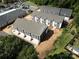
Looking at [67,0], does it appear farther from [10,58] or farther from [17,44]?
[10,58]

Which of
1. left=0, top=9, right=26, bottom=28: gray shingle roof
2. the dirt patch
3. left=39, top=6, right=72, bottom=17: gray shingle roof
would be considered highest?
left=39, top=6, right=72, bottom=17: gray shingle roof

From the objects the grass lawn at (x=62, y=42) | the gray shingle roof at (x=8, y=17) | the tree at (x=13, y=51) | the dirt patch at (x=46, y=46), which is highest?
the tree at (x=13, y=51)

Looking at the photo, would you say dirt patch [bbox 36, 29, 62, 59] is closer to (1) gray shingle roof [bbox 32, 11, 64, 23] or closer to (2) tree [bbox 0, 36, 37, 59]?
(1) gray shingle roof [bbox 32, 11, 64, 23]

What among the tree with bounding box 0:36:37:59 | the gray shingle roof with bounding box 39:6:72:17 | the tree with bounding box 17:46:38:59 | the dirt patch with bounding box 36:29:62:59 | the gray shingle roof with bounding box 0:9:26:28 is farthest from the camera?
the gray shingle roof with bounding box 39:6:72:17

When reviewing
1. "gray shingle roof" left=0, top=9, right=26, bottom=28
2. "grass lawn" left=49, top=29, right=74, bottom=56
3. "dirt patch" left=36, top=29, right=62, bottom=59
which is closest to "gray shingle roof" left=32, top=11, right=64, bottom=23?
"dirt patch" left=36, top=29, right=62, bottom=59

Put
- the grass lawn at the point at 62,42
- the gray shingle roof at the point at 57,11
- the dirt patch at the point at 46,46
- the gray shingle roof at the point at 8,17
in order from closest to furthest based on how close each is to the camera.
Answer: the grass lawn at the point at 62,42 → the dirt patch at the point at 46,46 → the gray shingle roof at the point at 8,17 → the gray shingle roof at the point at 57,11

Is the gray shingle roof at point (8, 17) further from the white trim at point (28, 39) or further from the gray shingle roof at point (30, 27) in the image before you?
the gray shingle roof at point (30, 27)

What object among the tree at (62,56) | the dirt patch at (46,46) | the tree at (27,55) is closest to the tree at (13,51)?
the tree at (27,55)
